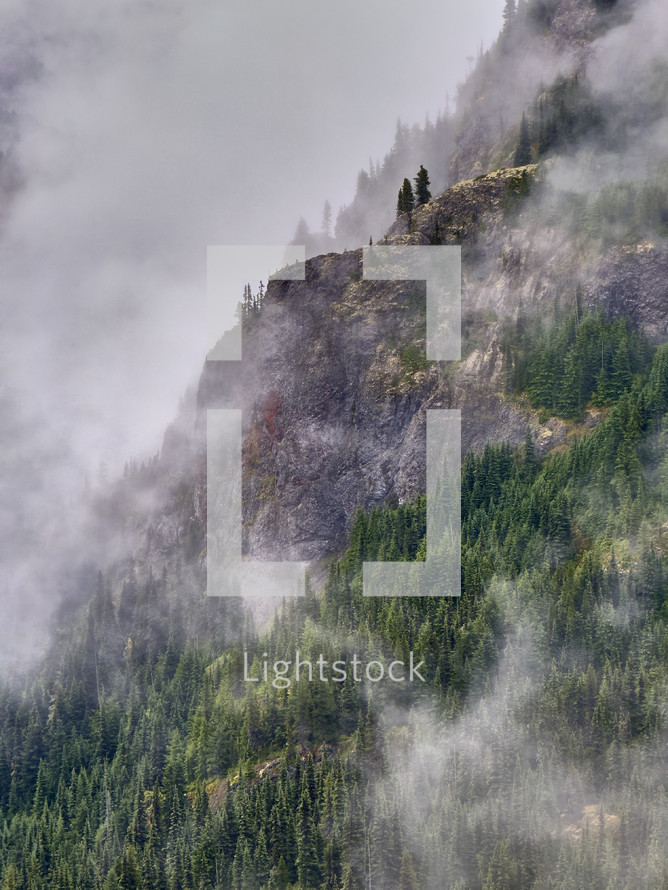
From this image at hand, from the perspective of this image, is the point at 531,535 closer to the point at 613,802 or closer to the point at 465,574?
the point at 465,574

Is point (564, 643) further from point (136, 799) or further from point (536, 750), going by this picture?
point (136, 799)

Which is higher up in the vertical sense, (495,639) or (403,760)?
(495,639)

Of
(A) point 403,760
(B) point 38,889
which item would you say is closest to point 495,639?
(A) point 403,760

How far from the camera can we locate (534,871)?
5571 inches

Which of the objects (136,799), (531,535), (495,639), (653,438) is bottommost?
(136,799)

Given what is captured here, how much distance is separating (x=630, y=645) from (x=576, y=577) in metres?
13.7

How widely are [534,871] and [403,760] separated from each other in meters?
29.1

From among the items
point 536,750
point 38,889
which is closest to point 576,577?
point 536,750

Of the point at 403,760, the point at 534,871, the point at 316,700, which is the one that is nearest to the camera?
the point at 534,871

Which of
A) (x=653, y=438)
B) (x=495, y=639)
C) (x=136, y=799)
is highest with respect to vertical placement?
(x=653, y=438)

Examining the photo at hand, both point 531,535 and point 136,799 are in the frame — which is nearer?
point 531,535

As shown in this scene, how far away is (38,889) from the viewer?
188m

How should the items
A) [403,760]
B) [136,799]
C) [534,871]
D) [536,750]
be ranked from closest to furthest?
[534,871] → [536,750] → [403,760] → [136,799]

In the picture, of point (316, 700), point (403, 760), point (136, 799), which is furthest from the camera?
point (136, 799)
